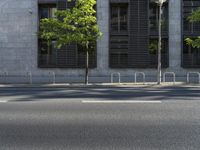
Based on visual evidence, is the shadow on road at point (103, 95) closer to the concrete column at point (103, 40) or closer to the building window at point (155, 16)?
the concrete column at point (103, 40)

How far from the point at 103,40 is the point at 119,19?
2.66 metres

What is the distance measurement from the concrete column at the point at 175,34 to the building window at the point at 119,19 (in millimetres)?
4158

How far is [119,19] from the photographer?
38594 millimetres

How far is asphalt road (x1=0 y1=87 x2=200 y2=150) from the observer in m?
7.35

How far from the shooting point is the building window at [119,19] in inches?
1515

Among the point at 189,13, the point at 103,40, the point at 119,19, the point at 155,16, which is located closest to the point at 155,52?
the point at 155,16

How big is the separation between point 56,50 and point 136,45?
294 inches

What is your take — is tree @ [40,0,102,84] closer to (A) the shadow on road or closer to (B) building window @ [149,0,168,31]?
(B) building window @ [149,0,168,31]

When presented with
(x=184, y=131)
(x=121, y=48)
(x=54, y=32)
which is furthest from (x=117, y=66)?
(x=184, y=131)

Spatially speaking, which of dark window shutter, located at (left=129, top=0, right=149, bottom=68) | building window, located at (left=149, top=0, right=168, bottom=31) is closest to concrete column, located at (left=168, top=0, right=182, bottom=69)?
building window, located at (left=149, top=0, right=168, bottom=31)

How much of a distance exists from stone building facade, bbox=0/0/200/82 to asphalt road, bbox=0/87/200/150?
2528 cm

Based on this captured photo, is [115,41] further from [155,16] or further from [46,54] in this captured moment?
[46,54]

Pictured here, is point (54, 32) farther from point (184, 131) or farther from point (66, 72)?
point (184, 131)

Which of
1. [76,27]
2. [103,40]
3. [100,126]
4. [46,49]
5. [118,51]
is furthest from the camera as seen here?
[46,49]
